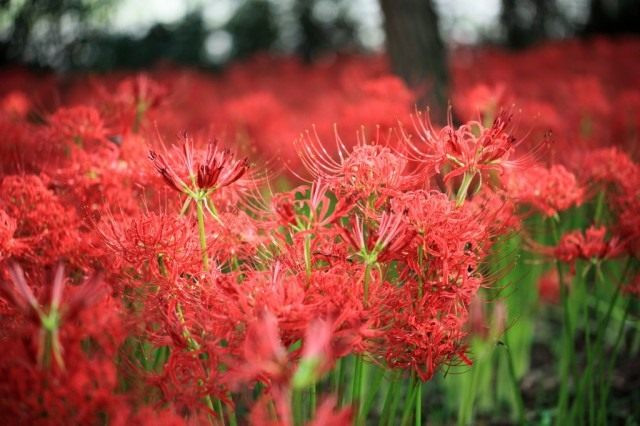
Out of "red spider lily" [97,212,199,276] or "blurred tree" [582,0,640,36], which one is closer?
"red spider lily" [97,212,199,276]

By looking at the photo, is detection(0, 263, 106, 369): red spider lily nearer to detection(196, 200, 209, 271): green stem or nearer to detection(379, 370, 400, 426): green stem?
detection(196, 200, 209, 271): green stem

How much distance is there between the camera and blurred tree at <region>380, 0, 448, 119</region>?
4750 mm

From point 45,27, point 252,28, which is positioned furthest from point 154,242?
point 252,28

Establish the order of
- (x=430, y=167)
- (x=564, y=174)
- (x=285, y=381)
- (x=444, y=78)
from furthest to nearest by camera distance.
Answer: (x=444, y=78) < (x=564, y=174) < (x=430, y=167) < (x=285, y=381)

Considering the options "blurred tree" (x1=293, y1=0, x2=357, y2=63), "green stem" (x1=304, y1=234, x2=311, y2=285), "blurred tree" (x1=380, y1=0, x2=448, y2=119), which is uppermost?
"blurred tree" (x1=293, y1=0, x2=357, y2=63)

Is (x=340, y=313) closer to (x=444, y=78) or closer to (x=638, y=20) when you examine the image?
(x=444, y=78)

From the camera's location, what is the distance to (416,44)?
4801 millimetres

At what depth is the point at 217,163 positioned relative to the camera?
1693mm

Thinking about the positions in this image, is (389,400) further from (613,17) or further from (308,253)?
(613,17)

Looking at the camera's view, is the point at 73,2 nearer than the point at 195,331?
No

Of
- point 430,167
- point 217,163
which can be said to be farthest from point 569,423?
point 217,163

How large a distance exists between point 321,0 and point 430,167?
10678 millimetres

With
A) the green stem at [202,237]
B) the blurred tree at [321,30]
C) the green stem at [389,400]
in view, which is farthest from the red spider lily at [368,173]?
the blurred tree at [321,30]

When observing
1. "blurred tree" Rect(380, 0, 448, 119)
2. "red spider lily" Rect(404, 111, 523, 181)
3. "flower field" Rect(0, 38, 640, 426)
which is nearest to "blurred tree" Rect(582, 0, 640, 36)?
"blurred tree" Rect(380, 0, 448, 119)
